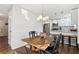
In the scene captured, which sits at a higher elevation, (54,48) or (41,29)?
(41,29)

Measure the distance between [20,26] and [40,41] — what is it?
513mm

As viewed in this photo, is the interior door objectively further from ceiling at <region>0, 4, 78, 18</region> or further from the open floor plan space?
ceiling at <region>0, 4, 78, 18</region>

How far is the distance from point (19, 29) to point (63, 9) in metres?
0.99

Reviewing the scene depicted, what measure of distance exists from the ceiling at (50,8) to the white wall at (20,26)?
11 cm

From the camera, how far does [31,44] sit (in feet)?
7.94

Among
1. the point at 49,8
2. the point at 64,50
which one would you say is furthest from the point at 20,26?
the point at 64,50

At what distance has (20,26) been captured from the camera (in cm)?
240

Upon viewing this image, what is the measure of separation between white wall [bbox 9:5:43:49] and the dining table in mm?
131

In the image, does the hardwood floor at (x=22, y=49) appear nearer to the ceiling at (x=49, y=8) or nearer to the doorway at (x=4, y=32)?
the doorway at (x=4, y=32)

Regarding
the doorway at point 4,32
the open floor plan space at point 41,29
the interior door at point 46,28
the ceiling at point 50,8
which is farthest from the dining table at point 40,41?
the ceiling at point 50,8

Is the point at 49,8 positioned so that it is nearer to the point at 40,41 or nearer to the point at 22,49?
the point at 40,41

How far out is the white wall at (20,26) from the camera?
2.37 meters
